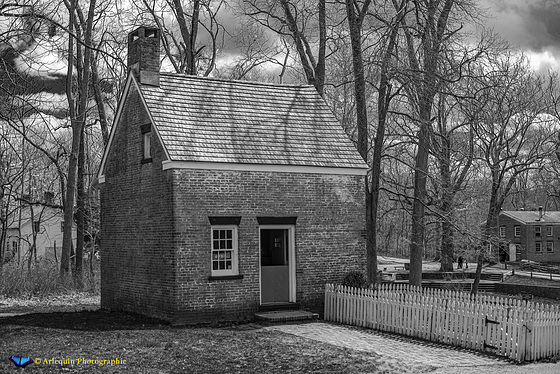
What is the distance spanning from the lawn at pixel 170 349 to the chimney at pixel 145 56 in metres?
6.79

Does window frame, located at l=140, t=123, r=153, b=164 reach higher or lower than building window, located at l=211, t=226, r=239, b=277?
higher

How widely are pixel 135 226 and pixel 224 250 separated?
3.00 m

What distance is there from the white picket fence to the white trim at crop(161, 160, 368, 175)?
10.9 ft

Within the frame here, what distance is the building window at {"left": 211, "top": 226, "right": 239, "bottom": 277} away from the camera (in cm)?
1883

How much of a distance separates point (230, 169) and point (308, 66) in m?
11.9

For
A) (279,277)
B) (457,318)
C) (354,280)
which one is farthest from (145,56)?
(457,318)

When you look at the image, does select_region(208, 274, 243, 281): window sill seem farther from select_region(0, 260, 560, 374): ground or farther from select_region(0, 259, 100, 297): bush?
select_region(0, 259, 100, 297): bush

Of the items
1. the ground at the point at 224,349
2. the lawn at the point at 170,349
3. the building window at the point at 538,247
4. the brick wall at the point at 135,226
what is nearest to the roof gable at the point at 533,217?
the building window at the point at 538,247

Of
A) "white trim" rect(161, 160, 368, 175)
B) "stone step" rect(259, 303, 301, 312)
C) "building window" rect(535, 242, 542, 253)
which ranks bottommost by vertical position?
"building window" rect(535, 242, 542, 253)

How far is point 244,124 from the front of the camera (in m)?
20.3

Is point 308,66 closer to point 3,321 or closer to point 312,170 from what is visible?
point 312,170

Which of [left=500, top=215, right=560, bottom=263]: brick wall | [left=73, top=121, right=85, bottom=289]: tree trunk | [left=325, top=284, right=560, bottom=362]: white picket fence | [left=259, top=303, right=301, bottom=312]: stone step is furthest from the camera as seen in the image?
[left=500, top=215, right=560, bottom=263]: brick wall

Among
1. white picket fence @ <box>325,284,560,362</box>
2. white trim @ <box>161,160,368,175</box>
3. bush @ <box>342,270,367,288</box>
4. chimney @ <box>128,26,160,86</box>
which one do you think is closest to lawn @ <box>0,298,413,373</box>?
white picket fence @ <box>325,284,560,362</box>

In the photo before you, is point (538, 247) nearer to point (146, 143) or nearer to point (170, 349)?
point (146, 143)
